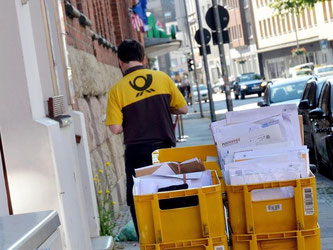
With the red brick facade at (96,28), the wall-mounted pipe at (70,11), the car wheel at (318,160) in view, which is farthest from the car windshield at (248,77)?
the wall-mounted pipe at (70,11)

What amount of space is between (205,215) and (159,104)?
2.97 meters

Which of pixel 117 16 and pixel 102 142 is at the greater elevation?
pixel 117 16

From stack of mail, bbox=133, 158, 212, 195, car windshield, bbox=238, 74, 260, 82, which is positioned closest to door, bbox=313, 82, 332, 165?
stack of mail, bbox=133, 158, 212, 195

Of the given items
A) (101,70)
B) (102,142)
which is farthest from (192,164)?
(101,70)

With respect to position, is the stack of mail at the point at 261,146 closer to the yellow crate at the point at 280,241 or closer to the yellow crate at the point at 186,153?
the yellow crate at the point at 280,241

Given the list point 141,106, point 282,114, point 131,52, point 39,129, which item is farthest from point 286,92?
point 282,114

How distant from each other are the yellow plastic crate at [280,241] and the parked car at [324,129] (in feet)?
29.7

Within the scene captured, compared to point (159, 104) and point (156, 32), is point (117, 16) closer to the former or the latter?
point (159, 104)

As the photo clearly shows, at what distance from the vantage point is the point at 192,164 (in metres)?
5.25

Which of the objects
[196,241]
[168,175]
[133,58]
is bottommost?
[196,241]

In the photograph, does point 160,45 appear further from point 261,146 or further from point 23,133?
point 261,146

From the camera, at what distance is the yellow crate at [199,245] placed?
4.68 m

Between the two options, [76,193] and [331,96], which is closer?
[76,193]

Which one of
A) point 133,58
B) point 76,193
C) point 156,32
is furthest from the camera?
point 156,32
